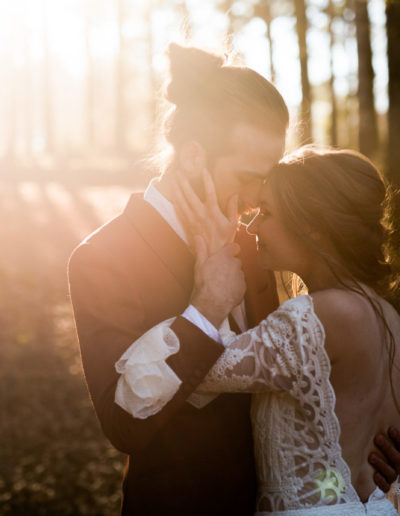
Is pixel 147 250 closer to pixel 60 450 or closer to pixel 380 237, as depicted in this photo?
pixel 380 237

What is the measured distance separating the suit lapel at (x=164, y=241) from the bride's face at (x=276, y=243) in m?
0.33

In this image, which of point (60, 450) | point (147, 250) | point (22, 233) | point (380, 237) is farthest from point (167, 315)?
point (22, 233)

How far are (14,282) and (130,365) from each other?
26.4ft

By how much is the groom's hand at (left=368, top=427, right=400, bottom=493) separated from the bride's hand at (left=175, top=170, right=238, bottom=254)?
3.29ft

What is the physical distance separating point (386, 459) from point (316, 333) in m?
0.64

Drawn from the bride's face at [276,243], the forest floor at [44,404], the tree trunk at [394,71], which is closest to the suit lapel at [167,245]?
the bride's face at [276,243]

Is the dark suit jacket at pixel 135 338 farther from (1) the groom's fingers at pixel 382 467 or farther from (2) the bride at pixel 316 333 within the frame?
(1) the groom's fingers at pixel 382 467

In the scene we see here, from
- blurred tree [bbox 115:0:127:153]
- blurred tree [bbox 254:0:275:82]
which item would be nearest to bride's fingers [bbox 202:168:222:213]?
blurred tree [bbox 254:0:275:82]

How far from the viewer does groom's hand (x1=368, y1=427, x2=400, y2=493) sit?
232 cm

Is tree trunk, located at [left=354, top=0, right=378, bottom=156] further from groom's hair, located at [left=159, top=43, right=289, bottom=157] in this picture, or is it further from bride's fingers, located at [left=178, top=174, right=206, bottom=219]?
bride's fingers, located at [left=178, top=174, right=206, bottom=219]

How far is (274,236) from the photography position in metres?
2.56

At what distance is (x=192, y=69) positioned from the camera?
273cm

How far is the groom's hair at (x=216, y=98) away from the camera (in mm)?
2744

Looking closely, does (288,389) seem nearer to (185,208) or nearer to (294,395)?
(294,395)
